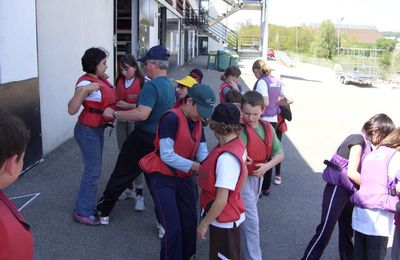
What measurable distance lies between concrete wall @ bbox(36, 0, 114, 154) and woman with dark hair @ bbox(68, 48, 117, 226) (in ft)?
8.79

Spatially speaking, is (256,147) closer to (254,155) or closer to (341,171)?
(254,155)

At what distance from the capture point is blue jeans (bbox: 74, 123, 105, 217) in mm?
4207

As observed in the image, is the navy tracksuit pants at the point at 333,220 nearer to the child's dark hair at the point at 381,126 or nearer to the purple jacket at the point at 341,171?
the purple jacket at the point at 341,171

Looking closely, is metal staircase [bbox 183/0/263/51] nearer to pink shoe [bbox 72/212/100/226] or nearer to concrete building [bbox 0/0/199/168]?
concrete building [bbox 0/0/199/168]

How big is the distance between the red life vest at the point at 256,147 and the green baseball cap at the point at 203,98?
1.82ft

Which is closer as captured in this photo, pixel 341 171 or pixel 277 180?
pixel 341 171

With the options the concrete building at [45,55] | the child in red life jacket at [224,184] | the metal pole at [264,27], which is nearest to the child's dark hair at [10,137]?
the child in red life jacket at [224,184]

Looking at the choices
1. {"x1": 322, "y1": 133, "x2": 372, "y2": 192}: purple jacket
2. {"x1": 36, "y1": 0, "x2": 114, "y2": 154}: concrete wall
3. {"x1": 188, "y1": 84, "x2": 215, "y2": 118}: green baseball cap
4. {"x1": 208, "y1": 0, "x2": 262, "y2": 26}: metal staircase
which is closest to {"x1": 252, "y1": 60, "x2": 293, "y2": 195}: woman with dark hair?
{"x1": 322, "y1": 133, "x2": 372, "y2": 192}: purple jacket

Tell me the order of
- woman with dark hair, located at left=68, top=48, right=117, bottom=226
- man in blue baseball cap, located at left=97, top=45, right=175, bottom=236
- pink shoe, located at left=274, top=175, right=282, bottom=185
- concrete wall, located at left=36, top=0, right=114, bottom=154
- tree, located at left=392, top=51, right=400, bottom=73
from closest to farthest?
man in blue baseball cap, located at left=97, top=45, right=175, bottom=236 < woman with dark hair, located at left=68, top=48, right=117, bottom=226 < pink shoe, located at left=274, top=175, right=282, bottom=185 < concrete wall, located at left=36, top=0, right=114, bottom=154 < tree, located at left=392, top=51, right=400, bottom=73

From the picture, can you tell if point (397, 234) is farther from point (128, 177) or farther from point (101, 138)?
point (101, 138)

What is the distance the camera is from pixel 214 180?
9.34 ft

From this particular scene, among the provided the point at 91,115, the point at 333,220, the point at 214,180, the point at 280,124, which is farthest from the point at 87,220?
the point at 280,124

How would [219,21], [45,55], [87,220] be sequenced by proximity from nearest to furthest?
[87,220]
[45,55]
[219,21]

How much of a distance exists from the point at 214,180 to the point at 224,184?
0.34 feet
